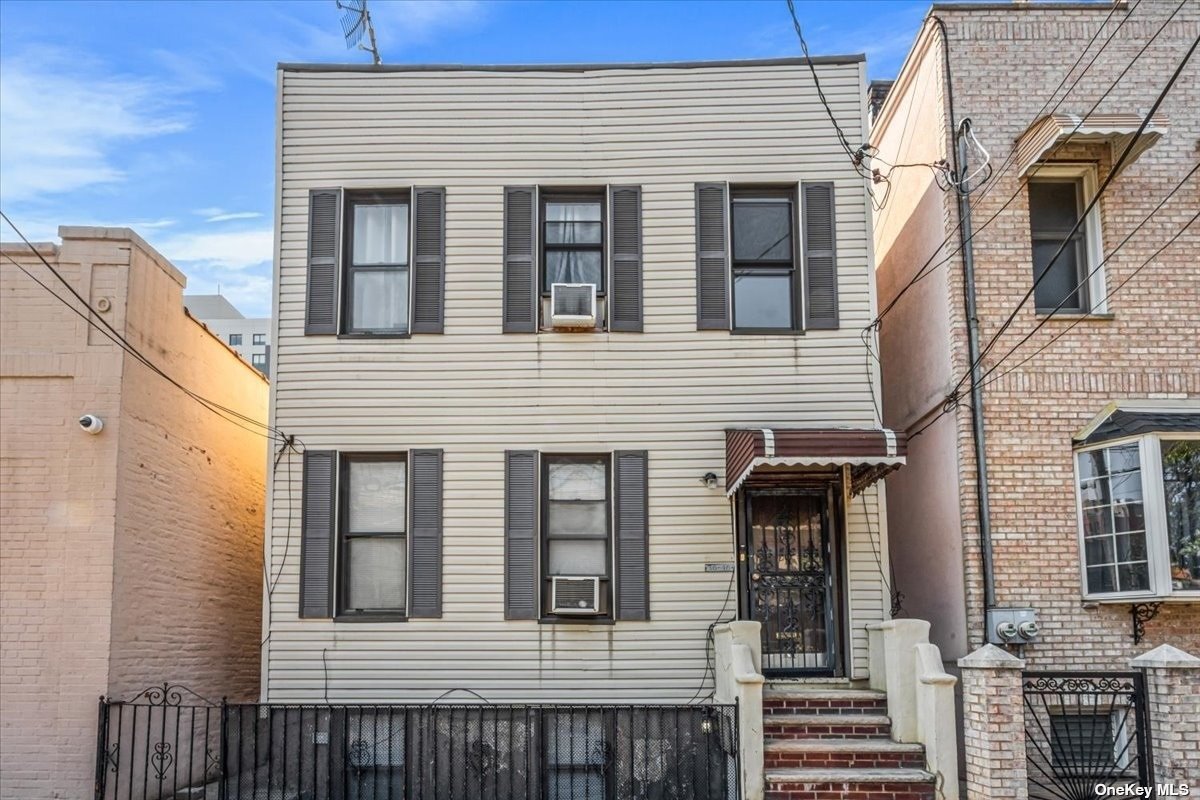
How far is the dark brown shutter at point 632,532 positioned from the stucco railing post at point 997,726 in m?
3.31

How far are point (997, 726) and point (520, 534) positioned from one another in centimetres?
482

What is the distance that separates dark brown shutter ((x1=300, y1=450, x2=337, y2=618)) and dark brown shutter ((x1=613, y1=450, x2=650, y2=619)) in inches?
114

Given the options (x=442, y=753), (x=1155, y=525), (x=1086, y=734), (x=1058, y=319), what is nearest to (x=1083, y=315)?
(x=1058, y=319)

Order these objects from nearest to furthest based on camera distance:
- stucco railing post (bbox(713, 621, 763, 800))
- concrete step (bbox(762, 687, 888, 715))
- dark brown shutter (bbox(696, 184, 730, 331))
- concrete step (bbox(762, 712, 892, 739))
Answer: stucco railing post (bbox(713, 621, 763, 800)) → concrete step (bbox(762, 712, 892, 739)) → concrete step (bbox(762, 687, 888, 715)) → dark brown shutter (bbox(696, 184, 730, 331))

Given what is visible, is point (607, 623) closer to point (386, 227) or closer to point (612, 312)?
point (612, 312)

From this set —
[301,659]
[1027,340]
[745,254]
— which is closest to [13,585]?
[301,659]

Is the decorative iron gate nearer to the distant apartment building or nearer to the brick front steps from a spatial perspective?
the brick front steps

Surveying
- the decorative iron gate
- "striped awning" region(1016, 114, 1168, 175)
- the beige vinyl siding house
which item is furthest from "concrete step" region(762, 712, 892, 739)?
"striped awning" region(1016, 114, 1168, 175)

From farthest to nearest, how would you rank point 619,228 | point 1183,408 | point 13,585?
point 619,228
point 1183,408
point 13,585

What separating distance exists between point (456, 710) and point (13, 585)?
4.22 m

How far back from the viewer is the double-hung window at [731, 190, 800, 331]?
12031mm

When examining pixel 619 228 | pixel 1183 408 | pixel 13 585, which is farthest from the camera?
pixel 619 228

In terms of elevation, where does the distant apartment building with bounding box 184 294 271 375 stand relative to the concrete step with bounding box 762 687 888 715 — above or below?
above

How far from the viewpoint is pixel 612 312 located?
11.9m
